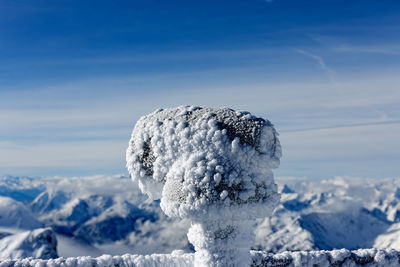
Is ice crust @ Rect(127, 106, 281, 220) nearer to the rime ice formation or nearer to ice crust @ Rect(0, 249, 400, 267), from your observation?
the rime ice formation

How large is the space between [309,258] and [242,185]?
2.42m

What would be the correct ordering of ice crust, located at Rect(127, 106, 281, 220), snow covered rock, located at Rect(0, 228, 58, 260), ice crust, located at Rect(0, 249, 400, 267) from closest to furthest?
ice crust, located at Rect(127, 106, 281, 220) < ice crust, located at Rect(0, 249, 400, 267) < snow covered rock, located at Rect(0, 228, 58, 260)

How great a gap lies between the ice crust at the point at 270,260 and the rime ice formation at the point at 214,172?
1032mm

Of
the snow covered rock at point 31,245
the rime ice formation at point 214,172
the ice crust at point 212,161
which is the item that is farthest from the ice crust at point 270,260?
the snow covered rock at point 31,245

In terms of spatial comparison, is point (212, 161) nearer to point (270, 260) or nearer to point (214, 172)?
point (214, 172)

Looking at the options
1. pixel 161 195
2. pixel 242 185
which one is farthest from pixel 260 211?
pixel 161 195

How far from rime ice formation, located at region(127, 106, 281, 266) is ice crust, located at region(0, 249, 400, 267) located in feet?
3.39

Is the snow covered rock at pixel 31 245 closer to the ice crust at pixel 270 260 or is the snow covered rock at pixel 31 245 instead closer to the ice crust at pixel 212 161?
the ice crust at pixel 270 260

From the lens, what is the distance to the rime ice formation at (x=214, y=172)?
9.55 feet

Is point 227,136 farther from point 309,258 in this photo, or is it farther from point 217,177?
point 309,258

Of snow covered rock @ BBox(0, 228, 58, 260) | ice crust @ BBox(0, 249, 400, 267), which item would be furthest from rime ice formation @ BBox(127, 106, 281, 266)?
snow covered rock @ BBox(0, 228, 58, 260)

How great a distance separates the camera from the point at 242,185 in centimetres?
294

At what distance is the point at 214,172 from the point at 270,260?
2.31 metres

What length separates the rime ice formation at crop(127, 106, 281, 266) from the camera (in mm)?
2912
